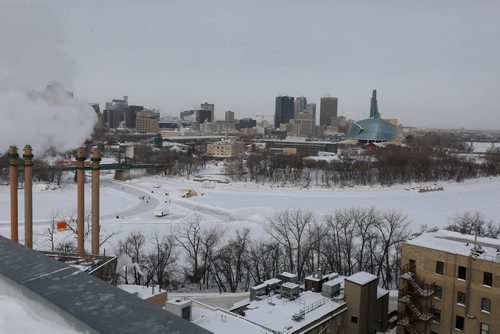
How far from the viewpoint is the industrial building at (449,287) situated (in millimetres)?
15891

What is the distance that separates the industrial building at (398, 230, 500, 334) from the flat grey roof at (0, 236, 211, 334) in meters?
16.3

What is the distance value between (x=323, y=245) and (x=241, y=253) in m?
5.20

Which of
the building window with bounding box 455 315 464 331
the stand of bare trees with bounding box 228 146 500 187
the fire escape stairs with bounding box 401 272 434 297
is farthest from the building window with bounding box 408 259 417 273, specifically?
the stand of bare trees with bounding box 228 146 500 187

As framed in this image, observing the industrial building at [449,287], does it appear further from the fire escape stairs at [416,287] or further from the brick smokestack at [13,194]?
the brick smokestack at [13,194]

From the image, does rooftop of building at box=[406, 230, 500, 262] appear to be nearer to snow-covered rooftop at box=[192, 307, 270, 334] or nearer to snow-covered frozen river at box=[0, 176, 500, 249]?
snow-covered rooftop at box=[192, 307, 270, 334]

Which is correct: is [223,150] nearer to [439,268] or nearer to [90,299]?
[439,268]

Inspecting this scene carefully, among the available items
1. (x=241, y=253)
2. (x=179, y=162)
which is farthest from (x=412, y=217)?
(x=179, y=162)

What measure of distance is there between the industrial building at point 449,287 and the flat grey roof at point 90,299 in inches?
640

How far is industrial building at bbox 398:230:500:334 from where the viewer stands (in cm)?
1589

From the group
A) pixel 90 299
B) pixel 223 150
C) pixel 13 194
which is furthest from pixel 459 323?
pixel 223 150

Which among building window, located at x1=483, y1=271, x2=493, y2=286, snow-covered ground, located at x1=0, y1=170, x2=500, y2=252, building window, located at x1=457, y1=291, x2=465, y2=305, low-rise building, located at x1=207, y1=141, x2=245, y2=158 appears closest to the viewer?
building window, located at x1=483, y1=271, x2=493, y2=286

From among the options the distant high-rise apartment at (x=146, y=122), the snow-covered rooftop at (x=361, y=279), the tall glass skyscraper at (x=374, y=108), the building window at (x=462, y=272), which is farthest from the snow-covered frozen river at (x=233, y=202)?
the distant high-rise apartment at (x=146, y=122)

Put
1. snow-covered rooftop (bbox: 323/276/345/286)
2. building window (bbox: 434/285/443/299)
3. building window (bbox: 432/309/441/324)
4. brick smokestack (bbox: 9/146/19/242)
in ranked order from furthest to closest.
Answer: brick smokestack (bbox: 9/146/19/242)
snow-covered rooftop (bbox: 323/276/345/286)
building window (bbox: 432/309/441/324)
building window (bbox: 434/285/443/299)

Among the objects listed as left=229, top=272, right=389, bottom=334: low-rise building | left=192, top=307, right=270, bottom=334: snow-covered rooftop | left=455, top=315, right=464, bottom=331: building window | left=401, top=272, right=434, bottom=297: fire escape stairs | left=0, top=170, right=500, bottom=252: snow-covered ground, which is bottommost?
left=0, top=170, right=500, bottom=252: snow-covered ground
